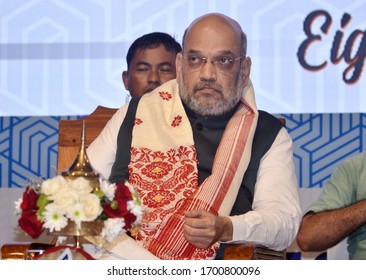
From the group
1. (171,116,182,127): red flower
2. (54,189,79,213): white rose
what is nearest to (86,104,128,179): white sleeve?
(171,116,182,127): red flower

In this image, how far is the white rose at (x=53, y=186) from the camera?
9.15 ft

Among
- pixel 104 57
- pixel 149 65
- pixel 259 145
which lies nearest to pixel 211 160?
pixel 259 145

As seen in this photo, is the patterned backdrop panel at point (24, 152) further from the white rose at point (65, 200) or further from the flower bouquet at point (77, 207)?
the white rose at point (65, 200)

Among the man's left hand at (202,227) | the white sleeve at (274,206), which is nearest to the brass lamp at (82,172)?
the man's left hand at (202,227)

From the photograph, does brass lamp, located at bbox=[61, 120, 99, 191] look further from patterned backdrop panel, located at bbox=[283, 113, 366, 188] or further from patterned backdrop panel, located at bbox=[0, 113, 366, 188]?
patterned backdrop panel, located at bbox=[283, 113, 366, 188]

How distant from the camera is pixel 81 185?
278cm

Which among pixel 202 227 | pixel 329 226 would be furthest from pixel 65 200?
pixel 329 226

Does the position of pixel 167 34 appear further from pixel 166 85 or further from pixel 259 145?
pixel 259 145

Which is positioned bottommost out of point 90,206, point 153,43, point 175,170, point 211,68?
point 90,206

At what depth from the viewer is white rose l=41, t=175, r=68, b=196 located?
2789 mm

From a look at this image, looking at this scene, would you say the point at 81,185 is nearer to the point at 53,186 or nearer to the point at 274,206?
the point at 53,186

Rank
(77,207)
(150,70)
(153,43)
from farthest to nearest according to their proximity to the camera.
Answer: (153,43) < (150,70) < (77,207)

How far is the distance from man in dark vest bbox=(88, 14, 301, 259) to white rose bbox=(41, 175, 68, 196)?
35.9 inches

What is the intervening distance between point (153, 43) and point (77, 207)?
8.28ft
